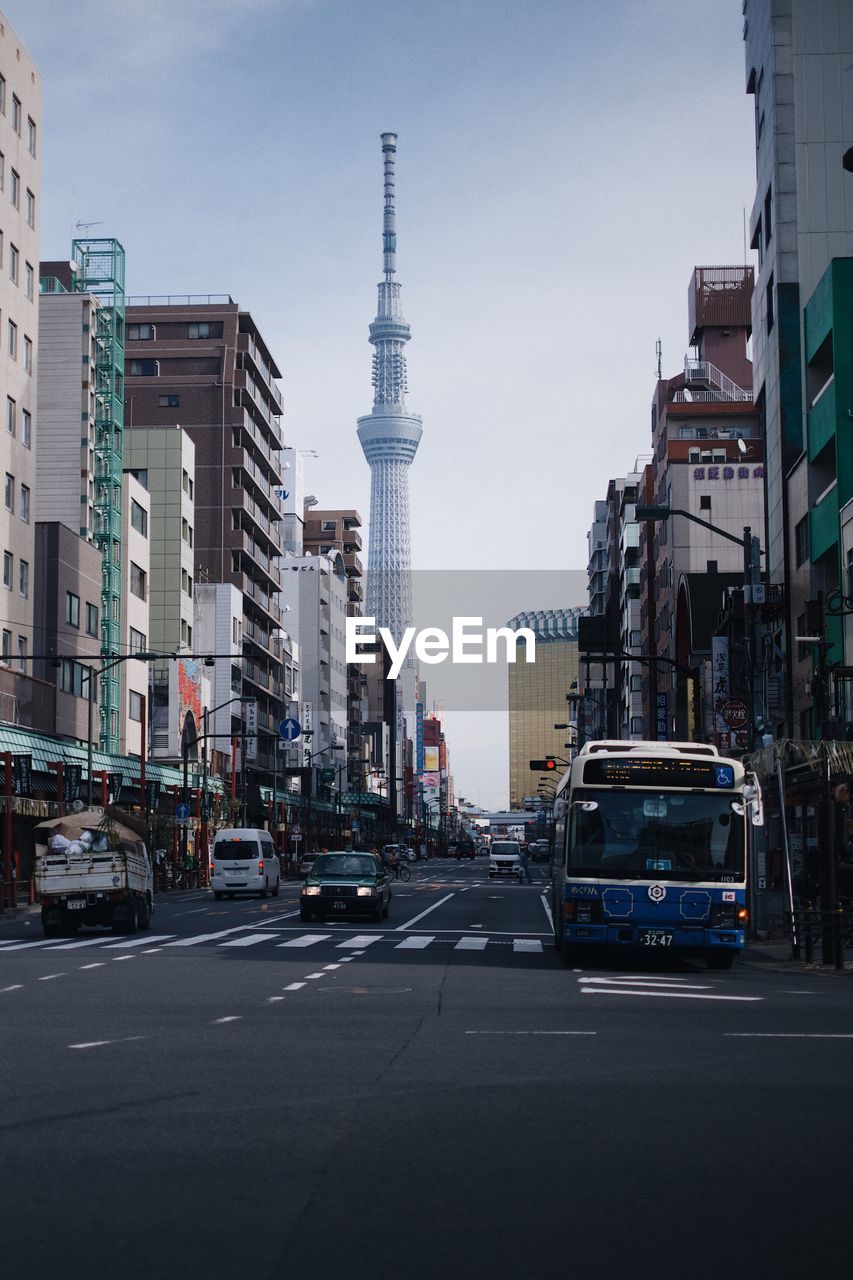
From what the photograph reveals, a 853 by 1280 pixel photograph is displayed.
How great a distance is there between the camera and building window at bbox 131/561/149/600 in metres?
87.8

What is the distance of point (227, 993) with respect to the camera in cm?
1956

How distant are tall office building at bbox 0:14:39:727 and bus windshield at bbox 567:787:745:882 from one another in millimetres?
41402

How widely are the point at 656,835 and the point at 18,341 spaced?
1936 inches

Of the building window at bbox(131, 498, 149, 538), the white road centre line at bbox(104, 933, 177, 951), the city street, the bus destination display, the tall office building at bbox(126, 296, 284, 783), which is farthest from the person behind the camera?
the tall office building at bbox(126, 296, 284, 783)

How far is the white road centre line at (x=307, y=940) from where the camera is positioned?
30261 millimetres

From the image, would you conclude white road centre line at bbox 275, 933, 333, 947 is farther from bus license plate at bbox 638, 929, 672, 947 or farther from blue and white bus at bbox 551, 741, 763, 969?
bus license plate at bbox 638, 929, 672, 947

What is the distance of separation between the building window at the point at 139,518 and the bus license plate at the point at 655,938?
223 ft

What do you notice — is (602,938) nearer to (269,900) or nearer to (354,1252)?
(354,1252)

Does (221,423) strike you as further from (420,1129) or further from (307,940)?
(420,1129)

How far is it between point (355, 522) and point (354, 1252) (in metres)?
182

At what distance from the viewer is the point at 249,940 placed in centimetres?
3191

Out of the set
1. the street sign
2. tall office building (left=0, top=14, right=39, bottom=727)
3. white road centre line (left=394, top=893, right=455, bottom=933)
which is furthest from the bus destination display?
tall office building (left=0, top=14, right=39, bottom=727)

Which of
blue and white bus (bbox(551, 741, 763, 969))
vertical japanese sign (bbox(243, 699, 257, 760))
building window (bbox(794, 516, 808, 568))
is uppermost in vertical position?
building window (bbox(794, 516, 808, 568))

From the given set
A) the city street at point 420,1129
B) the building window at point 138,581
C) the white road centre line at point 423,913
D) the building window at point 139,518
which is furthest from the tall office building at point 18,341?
the city street at point 420,1129
